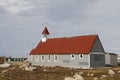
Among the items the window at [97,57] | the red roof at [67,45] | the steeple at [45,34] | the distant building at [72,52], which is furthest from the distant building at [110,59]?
the steeple at [45,34]

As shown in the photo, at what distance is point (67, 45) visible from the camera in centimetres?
7638

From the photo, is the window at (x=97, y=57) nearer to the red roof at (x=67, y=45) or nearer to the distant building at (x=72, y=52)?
the distant building at (x=72, y=52)

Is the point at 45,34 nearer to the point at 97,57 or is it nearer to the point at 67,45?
the point at 67,45

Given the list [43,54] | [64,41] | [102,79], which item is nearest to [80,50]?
[64,41]

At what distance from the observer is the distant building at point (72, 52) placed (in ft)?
229

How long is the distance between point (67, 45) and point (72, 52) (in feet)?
15.6

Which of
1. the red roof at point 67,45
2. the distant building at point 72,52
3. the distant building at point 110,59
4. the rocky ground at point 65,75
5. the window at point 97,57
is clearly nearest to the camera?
the rocky ground at point 65,75

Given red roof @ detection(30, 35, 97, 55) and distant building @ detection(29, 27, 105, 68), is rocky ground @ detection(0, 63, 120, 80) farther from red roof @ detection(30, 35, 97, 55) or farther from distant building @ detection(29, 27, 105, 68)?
red roof @ detection(30, 35, 97, 55)

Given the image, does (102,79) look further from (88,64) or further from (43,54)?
(43,54)

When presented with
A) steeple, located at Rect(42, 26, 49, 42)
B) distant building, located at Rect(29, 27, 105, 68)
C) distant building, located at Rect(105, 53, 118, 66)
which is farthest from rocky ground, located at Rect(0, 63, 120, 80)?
steeple, located at Rect(42, 26, 49, 42)

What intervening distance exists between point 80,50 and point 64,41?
1017 cm

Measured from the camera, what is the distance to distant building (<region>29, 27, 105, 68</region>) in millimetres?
69688

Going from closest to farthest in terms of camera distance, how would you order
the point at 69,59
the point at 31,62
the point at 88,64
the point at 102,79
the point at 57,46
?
the point at 102,79 → the point at 88,64 → the point at 69,59 → the point at 57,46 → the point at 31,62

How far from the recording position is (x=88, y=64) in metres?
68.6
